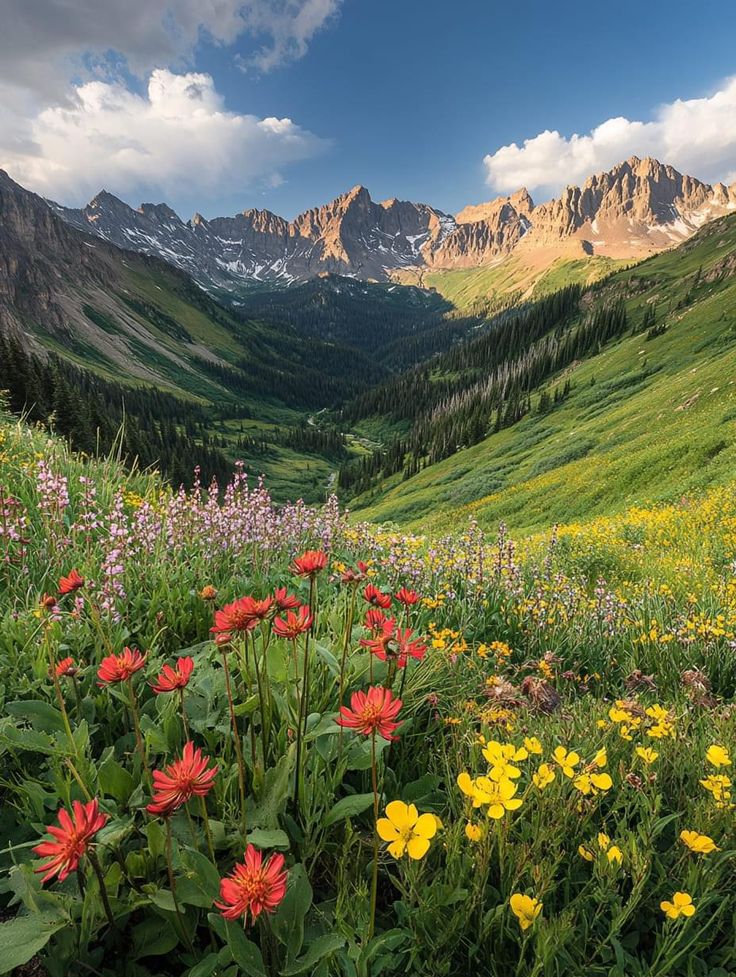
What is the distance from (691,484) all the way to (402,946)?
972 inches

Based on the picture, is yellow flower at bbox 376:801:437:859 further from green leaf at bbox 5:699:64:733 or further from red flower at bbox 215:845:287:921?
green leaf at bbox 5:699:64:733

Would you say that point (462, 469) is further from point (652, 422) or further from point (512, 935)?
point (512, 935)

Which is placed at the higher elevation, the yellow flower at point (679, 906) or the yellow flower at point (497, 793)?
the yellow flower at point (497, 793)

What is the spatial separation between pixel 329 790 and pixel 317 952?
0.75m

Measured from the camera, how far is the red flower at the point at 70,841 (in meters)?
1.30

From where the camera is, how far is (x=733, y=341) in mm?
61344

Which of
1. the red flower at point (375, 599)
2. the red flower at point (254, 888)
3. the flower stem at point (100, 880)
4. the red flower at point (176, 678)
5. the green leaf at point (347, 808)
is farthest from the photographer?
the red flower at point (375, 599)

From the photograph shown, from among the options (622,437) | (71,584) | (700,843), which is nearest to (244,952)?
(700,843)

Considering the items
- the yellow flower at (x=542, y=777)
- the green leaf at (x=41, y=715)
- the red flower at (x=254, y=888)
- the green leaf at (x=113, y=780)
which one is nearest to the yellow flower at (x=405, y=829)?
the red flower at (x=254, y=888)

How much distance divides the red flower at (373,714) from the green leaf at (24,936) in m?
1.11

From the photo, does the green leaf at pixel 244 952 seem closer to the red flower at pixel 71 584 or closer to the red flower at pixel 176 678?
the red flower at pixel 176 678

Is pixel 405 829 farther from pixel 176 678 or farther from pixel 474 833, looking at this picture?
pixel 176 678

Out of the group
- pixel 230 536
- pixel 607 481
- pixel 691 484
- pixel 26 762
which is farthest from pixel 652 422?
pixel 26 762

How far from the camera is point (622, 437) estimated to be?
4441 centimetres
